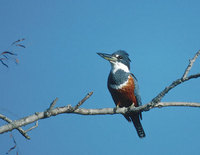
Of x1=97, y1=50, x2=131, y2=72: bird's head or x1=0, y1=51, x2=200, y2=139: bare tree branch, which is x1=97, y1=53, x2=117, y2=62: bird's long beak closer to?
x1=97, y1=50, x2=131, y2=72: bird's head

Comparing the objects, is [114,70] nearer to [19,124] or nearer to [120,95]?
[120,95]

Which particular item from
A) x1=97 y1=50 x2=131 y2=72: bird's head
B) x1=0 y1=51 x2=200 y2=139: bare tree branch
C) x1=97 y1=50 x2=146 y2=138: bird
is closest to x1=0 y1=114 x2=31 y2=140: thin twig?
x1=0 y1=51 x2=200 y2=139: bare tree branch

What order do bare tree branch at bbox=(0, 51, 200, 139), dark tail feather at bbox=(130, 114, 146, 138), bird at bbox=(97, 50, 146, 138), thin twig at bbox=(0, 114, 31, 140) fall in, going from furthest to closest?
dark tail feather at bbox=(130, 114, 146, 138)
bird at bbox=(97, 50, 146, 138)
thin twig at bbox=(0, 114, 31, 140)
bare tree branch at bbox=(0, 51, 200, 139)

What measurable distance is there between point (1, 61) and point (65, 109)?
951mm

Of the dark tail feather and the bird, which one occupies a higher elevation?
the bird

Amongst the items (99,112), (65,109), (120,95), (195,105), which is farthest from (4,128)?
(120,95)

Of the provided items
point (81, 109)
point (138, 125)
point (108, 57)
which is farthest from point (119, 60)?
point (81, 109)

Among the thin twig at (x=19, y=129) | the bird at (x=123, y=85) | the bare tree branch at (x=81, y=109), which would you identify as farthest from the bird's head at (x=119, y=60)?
the thin twig at (x=19, y=129)

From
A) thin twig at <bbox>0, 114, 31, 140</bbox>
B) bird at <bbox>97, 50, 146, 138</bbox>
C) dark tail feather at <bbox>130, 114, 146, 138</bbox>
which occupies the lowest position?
thin twig at <bbox>0, 114, 31, 140</bbox>

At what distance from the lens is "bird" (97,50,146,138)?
5.08 m

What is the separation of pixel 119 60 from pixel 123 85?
74 centimetres

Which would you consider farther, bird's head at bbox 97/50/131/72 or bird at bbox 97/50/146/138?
bird's head at bbox 97/50/131/72

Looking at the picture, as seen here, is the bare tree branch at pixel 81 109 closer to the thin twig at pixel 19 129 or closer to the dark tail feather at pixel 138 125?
the thin twig at pixel 19 129

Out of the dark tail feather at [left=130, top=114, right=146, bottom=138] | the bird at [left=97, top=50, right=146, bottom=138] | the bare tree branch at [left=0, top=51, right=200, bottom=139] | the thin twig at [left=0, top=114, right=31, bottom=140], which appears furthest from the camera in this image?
the dark tail feather at [left=130, top=114, right=146, bottom=138]
